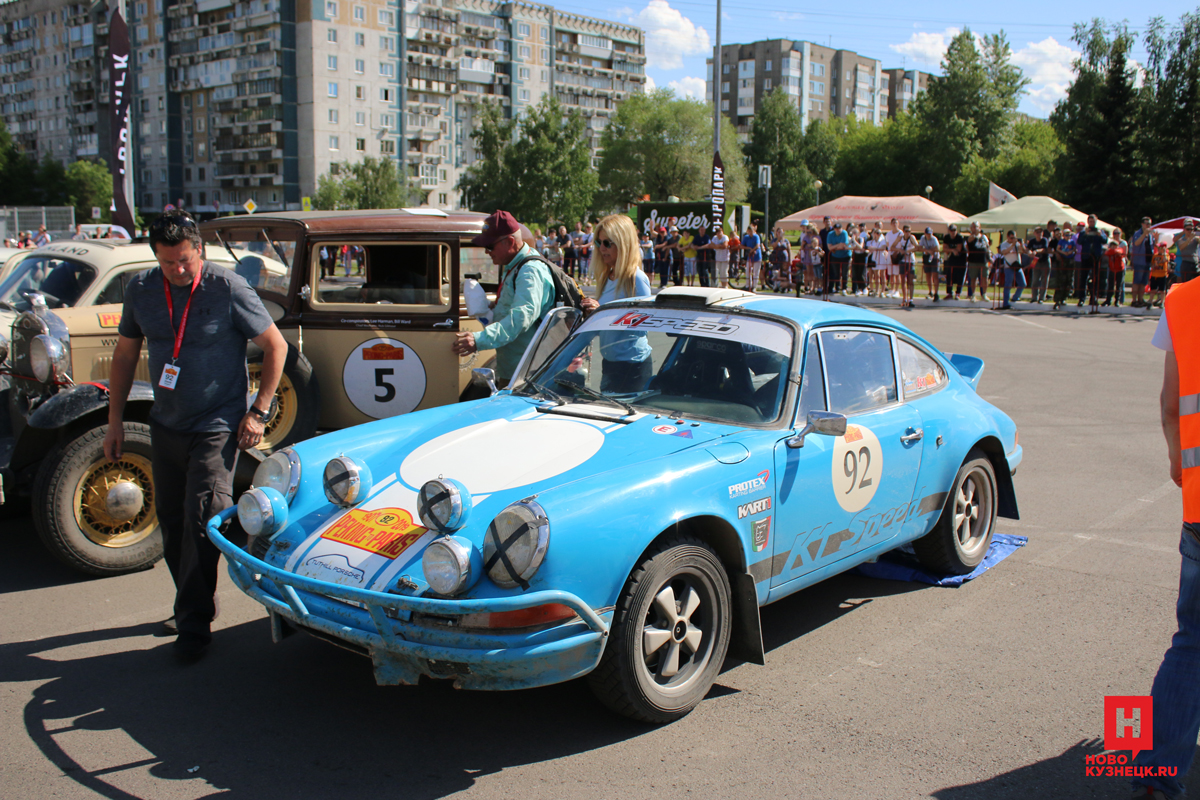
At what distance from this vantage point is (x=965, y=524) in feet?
16.6

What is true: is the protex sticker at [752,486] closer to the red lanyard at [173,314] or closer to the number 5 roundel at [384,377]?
the red lanyard at [173,314]

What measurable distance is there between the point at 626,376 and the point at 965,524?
214 centimetres

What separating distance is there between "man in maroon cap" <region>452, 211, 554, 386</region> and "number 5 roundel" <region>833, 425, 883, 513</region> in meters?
2.15

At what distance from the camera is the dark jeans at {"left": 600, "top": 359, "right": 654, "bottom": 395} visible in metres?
4.34

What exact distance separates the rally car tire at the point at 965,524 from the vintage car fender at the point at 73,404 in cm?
424

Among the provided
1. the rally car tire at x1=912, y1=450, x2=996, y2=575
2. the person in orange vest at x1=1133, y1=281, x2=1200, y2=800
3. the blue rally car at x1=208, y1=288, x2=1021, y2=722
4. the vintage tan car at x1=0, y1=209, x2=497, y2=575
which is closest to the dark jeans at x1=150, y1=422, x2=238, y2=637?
the blue rally car at x1=208, y1=288, x2=1021, y2=722

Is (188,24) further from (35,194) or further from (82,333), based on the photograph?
(82,333)

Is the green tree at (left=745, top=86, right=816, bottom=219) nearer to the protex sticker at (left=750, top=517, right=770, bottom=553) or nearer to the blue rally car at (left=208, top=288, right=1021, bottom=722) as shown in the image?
the blue rally car at (left=208, top=288, right=1021, bottom=722)

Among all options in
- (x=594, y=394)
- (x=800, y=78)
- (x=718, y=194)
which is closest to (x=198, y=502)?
(x=594, y=394)

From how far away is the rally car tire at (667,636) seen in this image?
320 centimetres

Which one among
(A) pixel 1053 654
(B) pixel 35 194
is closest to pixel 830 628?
(A) pixel 1053 654

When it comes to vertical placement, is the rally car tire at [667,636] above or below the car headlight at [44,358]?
below

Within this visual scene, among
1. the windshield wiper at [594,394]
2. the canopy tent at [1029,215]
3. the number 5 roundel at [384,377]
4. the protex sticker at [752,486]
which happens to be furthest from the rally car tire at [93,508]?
the canopy tent at [1029,215]

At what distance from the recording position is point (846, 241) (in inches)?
937
